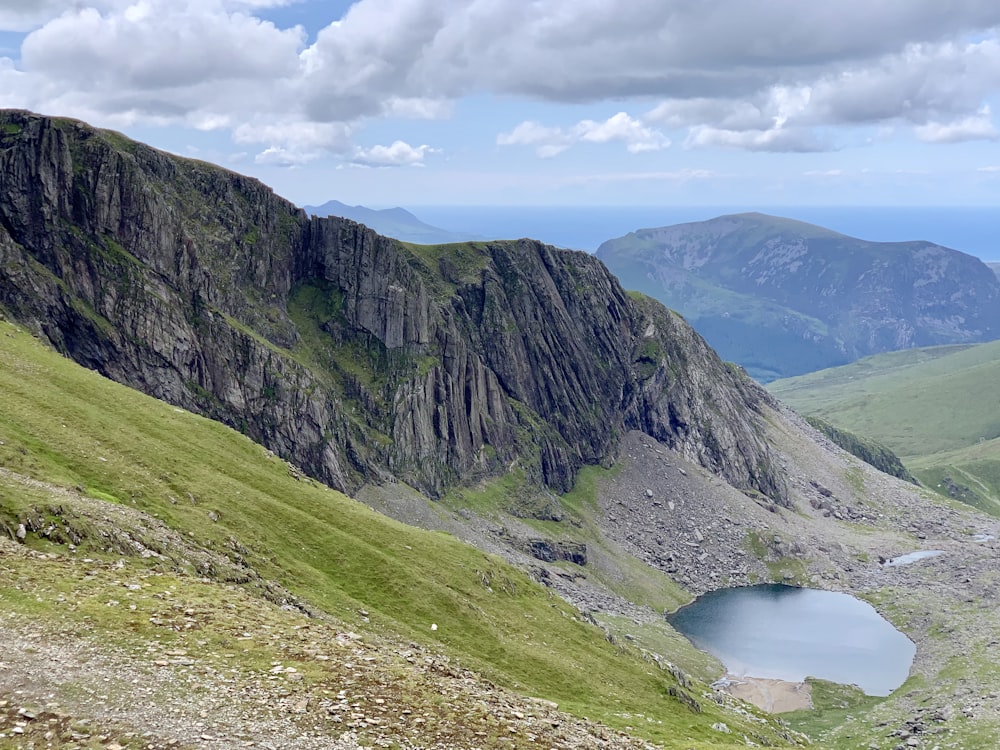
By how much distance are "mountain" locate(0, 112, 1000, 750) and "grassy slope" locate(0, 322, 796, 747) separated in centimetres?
39

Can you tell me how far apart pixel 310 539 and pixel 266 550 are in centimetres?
822

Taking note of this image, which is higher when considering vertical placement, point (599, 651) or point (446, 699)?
point (446, 699)

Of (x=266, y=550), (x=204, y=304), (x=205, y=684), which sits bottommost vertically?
(x=266, y=550)

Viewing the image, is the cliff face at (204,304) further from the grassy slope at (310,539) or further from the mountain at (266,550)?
the grassy slope at (310,539)

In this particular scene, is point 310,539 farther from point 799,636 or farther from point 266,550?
point 799,636

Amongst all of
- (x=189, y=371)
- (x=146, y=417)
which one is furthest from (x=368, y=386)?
(x=146, y=417)

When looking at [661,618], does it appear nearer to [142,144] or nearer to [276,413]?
[276,413]

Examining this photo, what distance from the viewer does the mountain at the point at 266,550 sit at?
3681cm

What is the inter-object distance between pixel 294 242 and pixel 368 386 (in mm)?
39092

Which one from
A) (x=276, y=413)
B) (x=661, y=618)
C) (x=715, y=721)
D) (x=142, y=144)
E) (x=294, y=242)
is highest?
(x=142, y=144)

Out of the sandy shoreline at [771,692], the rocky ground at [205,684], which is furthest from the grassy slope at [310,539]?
the sandy shoreline at [771,692]

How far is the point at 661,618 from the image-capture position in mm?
171625

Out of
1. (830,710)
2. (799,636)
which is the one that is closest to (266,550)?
(830,710)

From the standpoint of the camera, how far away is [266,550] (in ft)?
242
